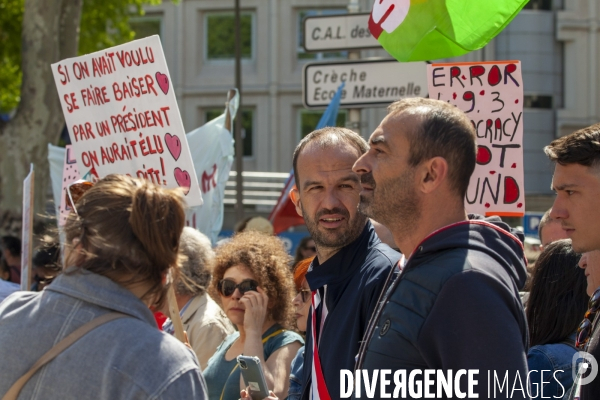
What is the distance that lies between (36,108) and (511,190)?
732 cm

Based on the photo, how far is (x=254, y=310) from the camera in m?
3.99

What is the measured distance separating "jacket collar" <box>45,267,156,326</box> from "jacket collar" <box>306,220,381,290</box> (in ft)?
2.94

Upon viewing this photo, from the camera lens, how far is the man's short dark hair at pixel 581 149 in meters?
2.85

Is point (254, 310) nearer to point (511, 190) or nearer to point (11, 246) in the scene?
point (511, 190)

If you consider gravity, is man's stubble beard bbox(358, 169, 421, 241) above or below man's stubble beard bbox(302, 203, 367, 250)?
above

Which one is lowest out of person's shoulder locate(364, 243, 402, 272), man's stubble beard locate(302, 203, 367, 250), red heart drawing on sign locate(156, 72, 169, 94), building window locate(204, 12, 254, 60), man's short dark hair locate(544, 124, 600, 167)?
person's shoulder locate(364, 243, 402, 272)

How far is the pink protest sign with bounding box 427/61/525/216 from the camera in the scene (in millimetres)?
4918

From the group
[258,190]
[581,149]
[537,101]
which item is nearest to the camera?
[581,149]

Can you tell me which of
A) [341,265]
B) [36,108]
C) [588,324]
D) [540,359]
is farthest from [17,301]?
[36,108]

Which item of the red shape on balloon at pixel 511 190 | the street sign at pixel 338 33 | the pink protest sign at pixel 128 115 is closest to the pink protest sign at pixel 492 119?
the red shape on balloon at pixel 511 190

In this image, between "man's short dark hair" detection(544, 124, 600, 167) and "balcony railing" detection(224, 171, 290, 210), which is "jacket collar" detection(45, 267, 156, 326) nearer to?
"man's short dark hair" detection(544, 124, 600, 167)

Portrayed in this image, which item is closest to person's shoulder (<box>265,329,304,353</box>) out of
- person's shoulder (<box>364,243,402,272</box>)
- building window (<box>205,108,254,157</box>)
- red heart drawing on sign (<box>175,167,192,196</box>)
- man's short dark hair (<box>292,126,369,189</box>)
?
man's short dark hair (<box>292,126,369,189</box>)

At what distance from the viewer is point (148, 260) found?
7.05ft

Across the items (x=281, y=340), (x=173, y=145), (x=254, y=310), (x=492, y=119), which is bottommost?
(x=281, y=340)
